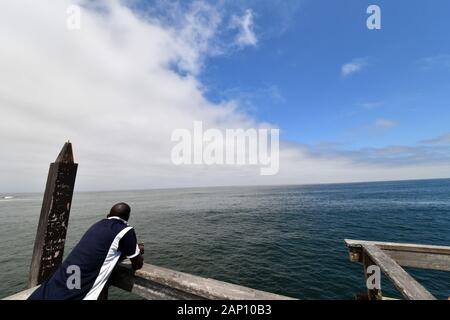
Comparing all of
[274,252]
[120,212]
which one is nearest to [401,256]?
[120,212]

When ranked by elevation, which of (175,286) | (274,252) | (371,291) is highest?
(175,286)

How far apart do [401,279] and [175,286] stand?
3.25m

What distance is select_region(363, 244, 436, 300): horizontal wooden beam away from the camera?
8.38 feet

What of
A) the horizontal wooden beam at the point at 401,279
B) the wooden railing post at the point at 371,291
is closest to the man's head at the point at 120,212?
the horizontal wooden beam at the point at 401,279

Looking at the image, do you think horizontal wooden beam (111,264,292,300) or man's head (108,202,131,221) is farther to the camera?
man's head (108,202,131,221)

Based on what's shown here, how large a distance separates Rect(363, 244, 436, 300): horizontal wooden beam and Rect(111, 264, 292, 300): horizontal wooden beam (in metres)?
1.86

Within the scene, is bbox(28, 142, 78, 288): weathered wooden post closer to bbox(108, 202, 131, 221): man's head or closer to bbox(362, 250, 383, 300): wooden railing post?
bbox(108, 202, 131, 221): man's head

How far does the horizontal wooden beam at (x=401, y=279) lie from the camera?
2554 mm

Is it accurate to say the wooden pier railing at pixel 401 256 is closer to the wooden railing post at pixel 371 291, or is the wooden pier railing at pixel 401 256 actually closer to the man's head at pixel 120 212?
the wooden railing post at pixel 371 291

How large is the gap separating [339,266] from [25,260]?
1063 inches

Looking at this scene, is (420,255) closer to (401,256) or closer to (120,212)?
(401,256)

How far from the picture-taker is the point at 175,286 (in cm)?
253

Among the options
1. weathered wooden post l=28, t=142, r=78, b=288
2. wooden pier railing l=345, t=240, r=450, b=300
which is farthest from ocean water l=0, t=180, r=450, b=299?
weathered wooden post l=28, t=142, r=78, b=288

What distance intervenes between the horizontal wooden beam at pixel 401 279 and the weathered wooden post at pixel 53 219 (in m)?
5.21
